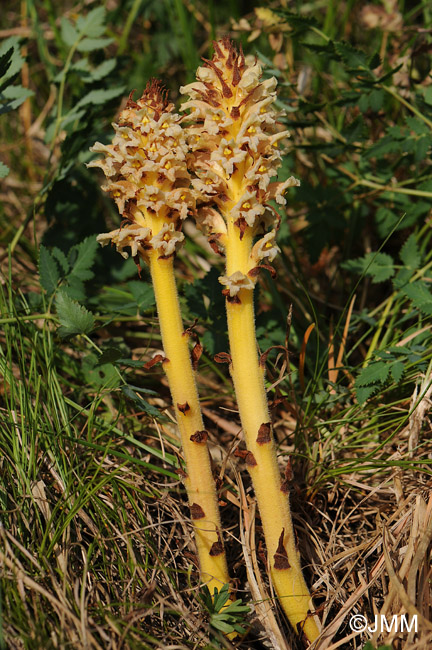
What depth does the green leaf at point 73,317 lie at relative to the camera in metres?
2.35

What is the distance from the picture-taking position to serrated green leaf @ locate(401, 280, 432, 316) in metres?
2.60

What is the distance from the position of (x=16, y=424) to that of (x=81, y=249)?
952 mm

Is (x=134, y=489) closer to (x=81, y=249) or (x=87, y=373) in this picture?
(x=87, y=373)

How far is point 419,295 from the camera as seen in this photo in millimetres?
2646

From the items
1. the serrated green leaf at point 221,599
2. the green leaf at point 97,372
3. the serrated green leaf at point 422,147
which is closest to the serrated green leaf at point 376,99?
the serrated green leaf at point 422,147

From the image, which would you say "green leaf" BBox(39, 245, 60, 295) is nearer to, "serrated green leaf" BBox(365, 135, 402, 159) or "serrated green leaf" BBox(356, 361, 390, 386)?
"serrated green leaf" BBox(356, 361, 390, 386)

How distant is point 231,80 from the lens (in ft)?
6.02

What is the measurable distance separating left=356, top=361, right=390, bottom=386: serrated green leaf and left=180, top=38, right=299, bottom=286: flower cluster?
0.82 m

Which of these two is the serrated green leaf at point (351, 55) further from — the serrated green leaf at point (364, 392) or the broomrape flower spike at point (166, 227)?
the serrated green leaf at point (364, 392)

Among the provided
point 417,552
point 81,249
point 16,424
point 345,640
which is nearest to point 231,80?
point 81,249

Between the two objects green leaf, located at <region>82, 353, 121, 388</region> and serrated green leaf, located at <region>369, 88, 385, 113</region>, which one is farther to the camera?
serrated green leaf, located at <region>369, 88, 385, 113</region>

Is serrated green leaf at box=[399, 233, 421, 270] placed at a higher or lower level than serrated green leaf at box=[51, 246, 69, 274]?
lower

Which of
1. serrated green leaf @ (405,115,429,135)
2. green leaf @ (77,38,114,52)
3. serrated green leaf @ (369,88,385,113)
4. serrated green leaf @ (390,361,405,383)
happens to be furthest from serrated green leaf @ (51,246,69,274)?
serrated green leaf @ (405,115,429,135)

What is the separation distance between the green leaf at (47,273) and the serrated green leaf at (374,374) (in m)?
1.41
